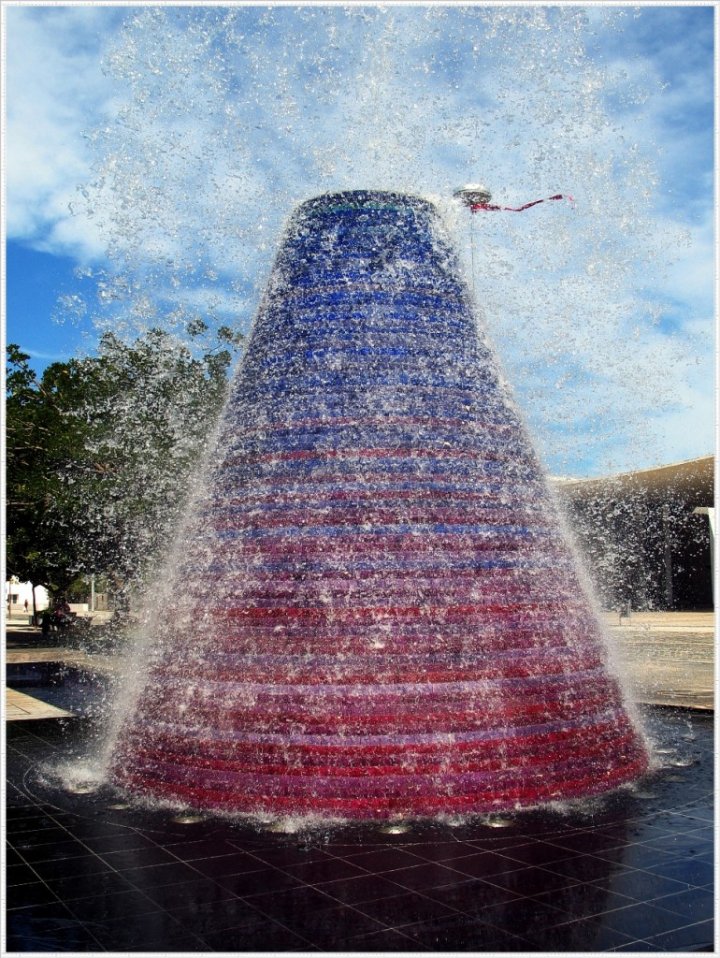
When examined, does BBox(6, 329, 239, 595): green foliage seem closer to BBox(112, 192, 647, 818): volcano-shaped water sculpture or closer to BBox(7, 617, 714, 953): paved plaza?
BBox(112, 192, 647, 818): volcano-shaped water sculpture

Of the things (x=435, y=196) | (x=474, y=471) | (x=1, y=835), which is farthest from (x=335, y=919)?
(x=435, y=196)

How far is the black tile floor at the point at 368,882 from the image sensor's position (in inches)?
164

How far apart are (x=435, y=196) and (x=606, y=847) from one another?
212 inches

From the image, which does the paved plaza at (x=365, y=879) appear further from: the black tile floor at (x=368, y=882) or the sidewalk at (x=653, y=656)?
the sidewalk at (x=653, y=656)

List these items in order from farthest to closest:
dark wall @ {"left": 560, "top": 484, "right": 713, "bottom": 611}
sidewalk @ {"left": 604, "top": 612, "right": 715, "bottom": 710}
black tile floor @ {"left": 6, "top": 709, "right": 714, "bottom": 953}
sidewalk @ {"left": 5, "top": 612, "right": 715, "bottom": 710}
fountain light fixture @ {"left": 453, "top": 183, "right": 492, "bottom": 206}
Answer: dark wall @ {"left": 560, "top": 484, "right": 713, "bottom": 611} < sidewalk @ {"left": 5, "top": 612, "right": 715, "bottom": 710} < sidewalk @ {"left": 604, "top": 612, "right": 715, "bottom": 710} < fountain light fixture @ {"left": 453, "top": 183, "right": 492, "bottom": 206} < black tile floor @ {"left": 6, "top": 709, "right": 714, "bottom": 953}

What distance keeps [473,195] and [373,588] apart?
4408mm

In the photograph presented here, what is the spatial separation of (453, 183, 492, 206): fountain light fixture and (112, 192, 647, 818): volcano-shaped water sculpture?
1.01 meters

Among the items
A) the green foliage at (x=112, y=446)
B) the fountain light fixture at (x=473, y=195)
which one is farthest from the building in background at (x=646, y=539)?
the fountain light fixture at (x=473, y=195)

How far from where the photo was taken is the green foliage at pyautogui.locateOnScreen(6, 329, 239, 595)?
19.0m

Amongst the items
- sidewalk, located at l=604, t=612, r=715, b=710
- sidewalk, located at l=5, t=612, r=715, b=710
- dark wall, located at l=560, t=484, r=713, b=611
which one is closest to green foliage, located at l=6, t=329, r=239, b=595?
sidewalk, located at l=5, t=612, r=715, b=710

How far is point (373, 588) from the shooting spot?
6332 millimetres

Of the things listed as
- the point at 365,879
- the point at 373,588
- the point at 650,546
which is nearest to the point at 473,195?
the point at 373,588

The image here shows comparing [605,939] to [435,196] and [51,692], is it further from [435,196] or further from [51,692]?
[51,692]

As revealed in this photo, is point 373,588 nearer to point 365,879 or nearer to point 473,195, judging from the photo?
point 365,879
